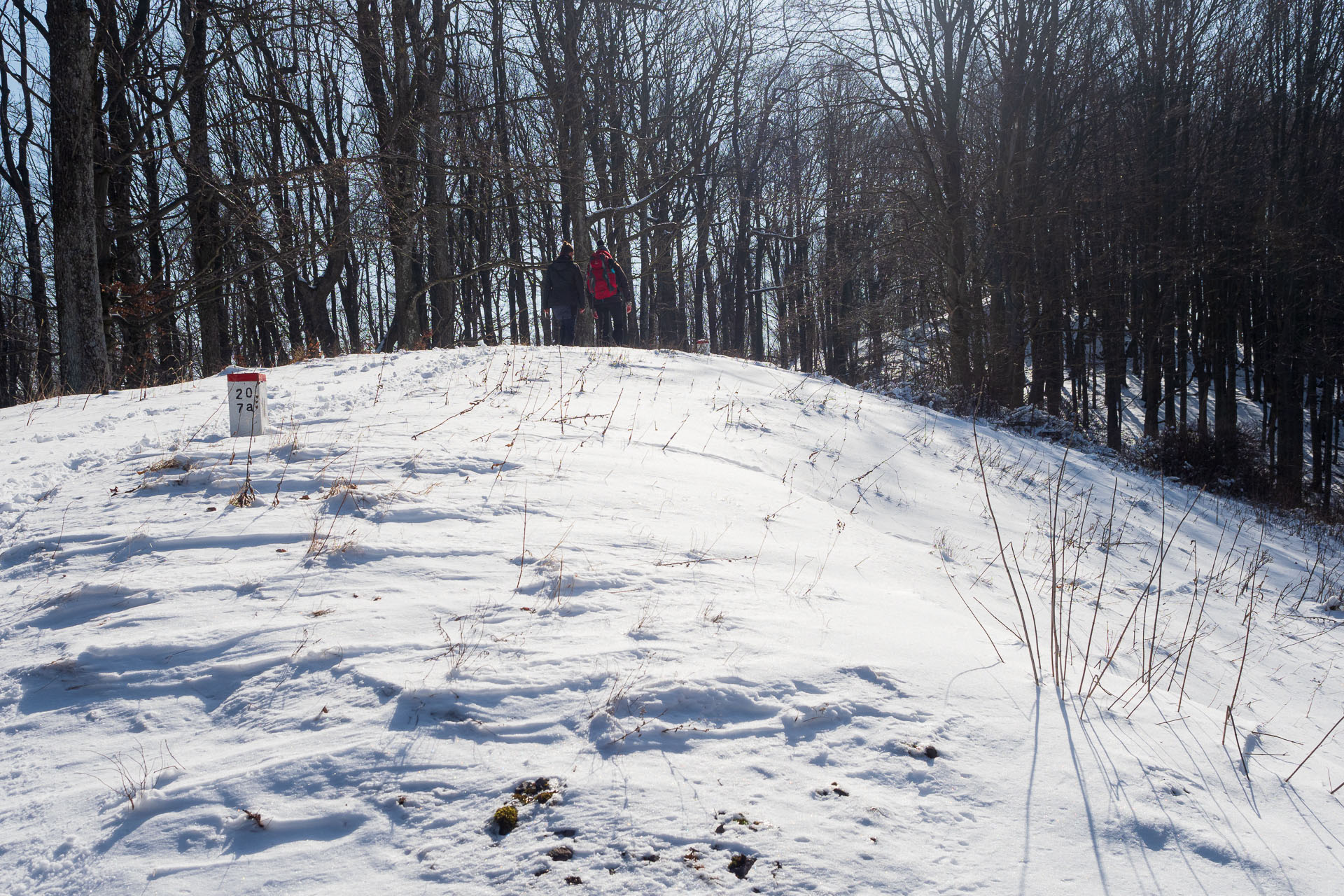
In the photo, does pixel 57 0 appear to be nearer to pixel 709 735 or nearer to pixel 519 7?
pixel 519 7

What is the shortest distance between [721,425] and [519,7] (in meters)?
14.5

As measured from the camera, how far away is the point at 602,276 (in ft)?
40.7

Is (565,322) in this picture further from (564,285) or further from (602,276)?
(602,276)

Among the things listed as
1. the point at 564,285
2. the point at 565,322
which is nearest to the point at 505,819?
the point at 564,285

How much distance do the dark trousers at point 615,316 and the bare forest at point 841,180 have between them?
7.44ft

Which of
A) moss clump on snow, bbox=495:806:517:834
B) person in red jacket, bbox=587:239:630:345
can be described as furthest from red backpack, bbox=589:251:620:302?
moss clump on snow, bbox=495:806:517:834

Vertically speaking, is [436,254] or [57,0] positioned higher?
[57,0]

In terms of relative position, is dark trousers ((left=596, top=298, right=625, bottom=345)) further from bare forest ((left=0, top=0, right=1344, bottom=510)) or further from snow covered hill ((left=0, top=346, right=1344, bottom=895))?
snow covered hill ((left=0, top=346, right=1344, bottom=895))

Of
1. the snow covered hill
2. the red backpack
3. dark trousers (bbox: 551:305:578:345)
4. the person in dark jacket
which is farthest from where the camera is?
the red backpack

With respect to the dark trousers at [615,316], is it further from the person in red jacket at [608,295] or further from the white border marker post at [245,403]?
the white border marker post at [245,403]

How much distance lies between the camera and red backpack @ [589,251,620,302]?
12422 mm

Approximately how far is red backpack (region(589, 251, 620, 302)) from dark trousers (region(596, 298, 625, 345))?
234 millimetres

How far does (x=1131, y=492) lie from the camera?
8953 mm

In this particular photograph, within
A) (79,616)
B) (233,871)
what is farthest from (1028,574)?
(79,616)
